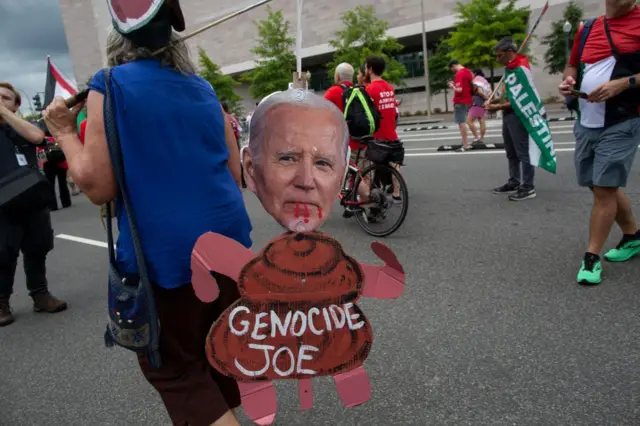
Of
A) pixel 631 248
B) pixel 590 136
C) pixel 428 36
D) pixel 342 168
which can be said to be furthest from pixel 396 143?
pixel 428 36

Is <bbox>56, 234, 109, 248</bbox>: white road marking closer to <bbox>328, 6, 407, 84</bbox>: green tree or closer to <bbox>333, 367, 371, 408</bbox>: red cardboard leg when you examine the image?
<bbox>333, 367, 371, 408</bbox>: red cardboard leg

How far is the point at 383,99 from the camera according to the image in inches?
189

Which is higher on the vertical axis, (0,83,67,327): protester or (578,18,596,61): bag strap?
(578,18,596,61): bag strap

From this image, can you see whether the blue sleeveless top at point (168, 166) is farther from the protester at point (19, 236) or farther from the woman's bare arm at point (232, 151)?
the protester at point (19, 236)

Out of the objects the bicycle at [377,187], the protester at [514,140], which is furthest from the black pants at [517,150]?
the bicycle at [377,187]

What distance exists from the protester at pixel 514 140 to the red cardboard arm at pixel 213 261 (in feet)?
14.9

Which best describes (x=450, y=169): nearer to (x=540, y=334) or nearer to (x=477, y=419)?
(x=540, y=334)

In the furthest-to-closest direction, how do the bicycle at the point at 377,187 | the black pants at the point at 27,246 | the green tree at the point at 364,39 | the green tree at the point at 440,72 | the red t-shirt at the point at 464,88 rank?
the green tree at the point at 440,72, the green tree at the point at 364,39, the red t-shirt at the point at 464,88, the bicycle at the point at 377,187, the black pants at the point at 27,246

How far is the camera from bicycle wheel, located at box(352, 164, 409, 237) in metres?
4.56

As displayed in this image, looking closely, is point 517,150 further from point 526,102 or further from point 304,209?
point 304,209

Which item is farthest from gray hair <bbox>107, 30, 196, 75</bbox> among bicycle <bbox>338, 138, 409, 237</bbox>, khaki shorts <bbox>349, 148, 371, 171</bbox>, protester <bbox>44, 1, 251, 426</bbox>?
khaki shorts <bbox>349, 148, 371, 171</bbox>

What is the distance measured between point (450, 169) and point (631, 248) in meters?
4.61

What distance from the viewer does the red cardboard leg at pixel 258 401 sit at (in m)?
1.21

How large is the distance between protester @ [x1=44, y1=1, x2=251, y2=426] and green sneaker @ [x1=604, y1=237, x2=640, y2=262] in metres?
3.06
